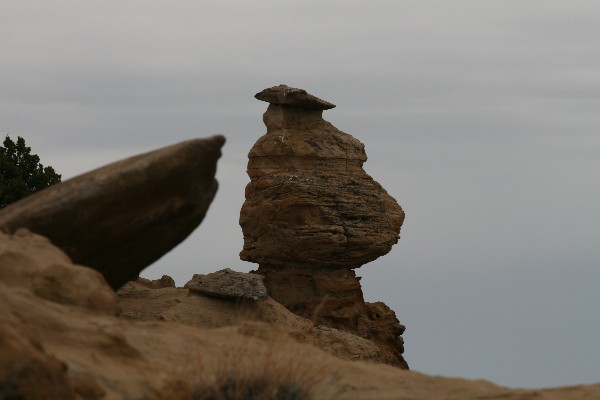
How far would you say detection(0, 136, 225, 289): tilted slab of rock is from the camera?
11992 millimetres

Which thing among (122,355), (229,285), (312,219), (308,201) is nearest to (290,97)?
(308,201)

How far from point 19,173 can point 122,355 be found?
26.2m

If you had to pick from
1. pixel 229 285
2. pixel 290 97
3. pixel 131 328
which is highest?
pixel 290 97

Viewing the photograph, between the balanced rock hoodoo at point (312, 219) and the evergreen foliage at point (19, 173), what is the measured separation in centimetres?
636

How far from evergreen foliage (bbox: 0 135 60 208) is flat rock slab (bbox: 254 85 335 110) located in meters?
7.14

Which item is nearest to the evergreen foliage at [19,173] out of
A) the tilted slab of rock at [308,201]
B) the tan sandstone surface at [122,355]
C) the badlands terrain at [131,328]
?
the tilted slab of rock at [308,201]

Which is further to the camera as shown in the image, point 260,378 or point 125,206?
point 125,206

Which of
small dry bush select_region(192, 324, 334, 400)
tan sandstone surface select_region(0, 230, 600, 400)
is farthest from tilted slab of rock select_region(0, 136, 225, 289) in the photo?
small dry bush select_region(192, 324, 334, 400)

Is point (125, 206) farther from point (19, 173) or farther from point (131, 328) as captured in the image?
point (19, 173)

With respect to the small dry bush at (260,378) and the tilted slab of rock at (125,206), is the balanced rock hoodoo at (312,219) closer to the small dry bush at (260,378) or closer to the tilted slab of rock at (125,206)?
the tilted slab of rock at (125,206)

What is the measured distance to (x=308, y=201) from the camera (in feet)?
109

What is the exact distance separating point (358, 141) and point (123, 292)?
11.4 metres

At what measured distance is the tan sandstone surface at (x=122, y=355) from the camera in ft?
25.6

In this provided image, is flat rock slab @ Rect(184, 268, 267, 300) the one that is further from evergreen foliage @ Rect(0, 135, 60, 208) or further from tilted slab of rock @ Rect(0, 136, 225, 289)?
tilted slab of rock @ Rect(0, 136, 225, 289)
